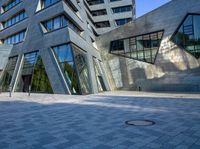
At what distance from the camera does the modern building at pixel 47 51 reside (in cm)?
2403

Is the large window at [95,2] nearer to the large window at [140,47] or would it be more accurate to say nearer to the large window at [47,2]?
the large window at [140,47]

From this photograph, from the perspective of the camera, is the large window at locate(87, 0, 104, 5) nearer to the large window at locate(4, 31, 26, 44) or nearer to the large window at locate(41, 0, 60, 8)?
the large window at locate(41, 0, 60, 8)

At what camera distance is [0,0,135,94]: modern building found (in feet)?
78.8

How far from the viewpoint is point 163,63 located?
2839 centimetres

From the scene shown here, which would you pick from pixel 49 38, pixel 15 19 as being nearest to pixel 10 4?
pixel 15 19

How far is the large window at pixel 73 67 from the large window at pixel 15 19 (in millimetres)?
14902

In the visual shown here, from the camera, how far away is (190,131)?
22.8 feet

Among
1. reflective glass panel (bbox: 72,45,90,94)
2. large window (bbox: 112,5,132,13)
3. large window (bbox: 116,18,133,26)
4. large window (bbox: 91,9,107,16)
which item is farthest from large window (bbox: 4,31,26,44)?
large window (bbox: 112,5,132,13)

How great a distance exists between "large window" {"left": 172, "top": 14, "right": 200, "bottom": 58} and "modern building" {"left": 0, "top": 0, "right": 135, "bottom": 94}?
44.2ft

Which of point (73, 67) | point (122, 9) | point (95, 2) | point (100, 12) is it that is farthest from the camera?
point (95, 2)

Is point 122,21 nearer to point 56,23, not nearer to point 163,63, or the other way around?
point 163,63

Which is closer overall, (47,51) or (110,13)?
(47,51)

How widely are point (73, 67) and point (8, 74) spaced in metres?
17.3

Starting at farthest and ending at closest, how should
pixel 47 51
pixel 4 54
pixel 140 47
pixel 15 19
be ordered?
pixel 15 19 < pixel 4 54 < pixel 140 47 < pixel 47 51
